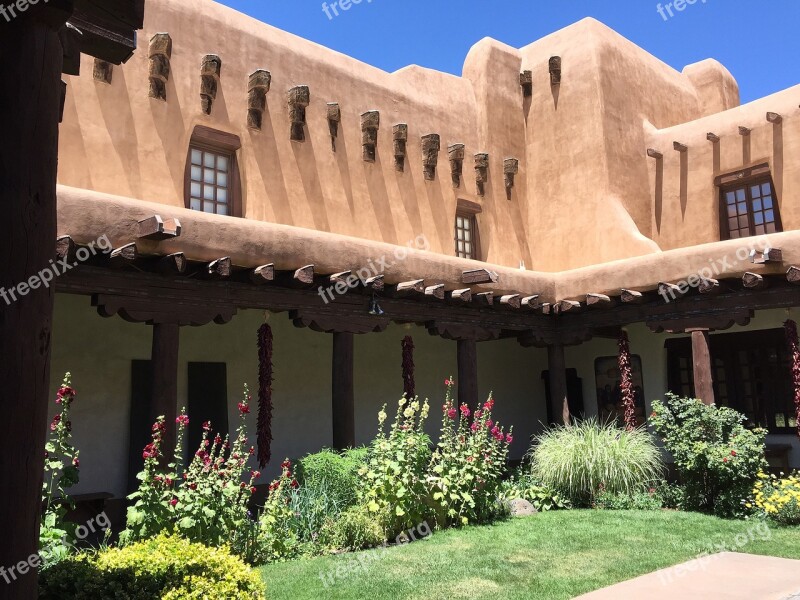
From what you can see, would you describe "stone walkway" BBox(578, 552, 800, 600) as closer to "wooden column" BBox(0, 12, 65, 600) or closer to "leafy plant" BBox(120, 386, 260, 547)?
"leafy plant" BBox(120, 386, 260, 547)

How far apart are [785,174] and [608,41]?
5145 millimetres

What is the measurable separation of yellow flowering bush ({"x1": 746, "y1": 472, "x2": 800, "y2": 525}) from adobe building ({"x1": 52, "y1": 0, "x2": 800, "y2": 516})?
6.57ft

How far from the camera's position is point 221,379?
10875 millimetres

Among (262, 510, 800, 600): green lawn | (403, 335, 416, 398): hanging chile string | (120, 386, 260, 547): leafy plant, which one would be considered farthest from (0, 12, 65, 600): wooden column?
(403, 335, 416, 398): hanging chile string

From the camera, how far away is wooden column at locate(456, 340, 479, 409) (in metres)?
11.5

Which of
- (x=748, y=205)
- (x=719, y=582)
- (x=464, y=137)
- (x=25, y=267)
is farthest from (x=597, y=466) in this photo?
(x=25, y=267)

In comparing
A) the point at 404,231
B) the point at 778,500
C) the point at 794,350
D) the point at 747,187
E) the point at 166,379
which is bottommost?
the point at 778,500

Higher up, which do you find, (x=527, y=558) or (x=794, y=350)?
(x=794, y=350)

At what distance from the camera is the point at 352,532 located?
307 inches

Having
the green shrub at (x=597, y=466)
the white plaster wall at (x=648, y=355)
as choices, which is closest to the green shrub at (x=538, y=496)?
the green shrub at (x=597, y=466)

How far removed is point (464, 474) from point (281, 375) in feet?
13.8

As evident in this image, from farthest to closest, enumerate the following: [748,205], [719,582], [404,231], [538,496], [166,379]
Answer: [748,205] → [404,231] → [538,496] → [166,379] → [719,582]

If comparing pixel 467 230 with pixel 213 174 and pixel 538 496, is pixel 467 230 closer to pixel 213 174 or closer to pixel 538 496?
pixel 213 174

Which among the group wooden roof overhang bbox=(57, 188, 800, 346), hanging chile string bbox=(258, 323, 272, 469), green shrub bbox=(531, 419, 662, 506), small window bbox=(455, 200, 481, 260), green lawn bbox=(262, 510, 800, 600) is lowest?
green lawn bbox=(262, 510, 800, 600)
